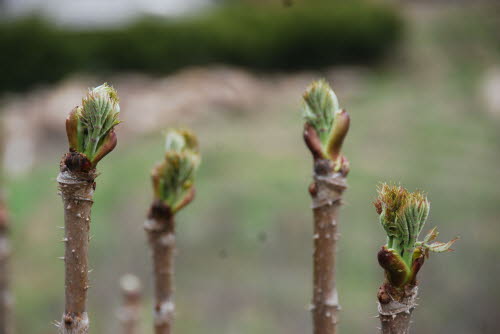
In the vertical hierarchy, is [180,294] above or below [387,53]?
below

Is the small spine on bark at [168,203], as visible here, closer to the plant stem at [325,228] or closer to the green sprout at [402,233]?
the plant stem at [325,228]

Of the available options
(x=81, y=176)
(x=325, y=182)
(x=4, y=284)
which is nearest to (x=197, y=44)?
(x=4, y=284)

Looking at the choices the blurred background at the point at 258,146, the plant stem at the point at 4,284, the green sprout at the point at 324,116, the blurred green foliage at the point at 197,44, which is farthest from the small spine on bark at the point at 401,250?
the blurred green foliage at the point at 197,44

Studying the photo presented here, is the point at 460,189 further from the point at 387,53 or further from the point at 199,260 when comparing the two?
the point at 387,53

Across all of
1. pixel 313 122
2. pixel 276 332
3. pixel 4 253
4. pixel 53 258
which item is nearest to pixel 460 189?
pixel 276 332

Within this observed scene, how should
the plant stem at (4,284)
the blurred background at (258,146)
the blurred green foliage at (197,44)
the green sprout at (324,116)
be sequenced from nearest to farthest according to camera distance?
the green sprout at (324,116)
the plant stem at (4,284)
the blurred background at (258,146)
the blurred green foliage at (197,44)

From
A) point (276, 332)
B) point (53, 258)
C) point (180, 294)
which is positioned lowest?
point (276, 332)
